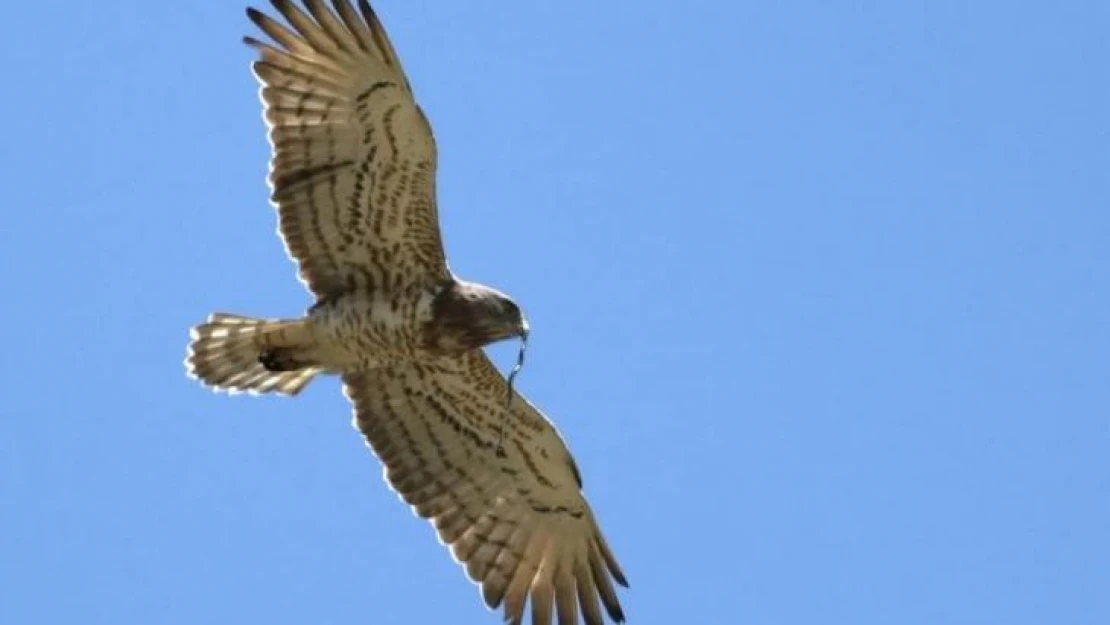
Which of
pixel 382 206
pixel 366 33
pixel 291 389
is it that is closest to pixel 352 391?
pixel 291 389

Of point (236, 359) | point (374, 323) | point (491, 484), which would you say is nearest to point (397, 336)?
point (374, 323)

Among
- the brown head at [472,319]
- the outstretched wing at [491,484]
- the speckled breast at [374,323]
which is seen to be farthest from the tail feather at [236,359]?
the brown head at [472,319]

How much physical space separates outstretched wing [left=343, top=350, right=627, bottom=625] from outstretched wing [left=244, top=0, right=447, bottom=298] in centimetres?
93

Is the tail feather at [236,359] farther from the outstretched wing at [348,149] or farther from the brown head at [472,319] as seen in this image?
the brown head at [472,319]

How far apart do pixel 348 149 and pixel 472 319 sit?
131 centimetres

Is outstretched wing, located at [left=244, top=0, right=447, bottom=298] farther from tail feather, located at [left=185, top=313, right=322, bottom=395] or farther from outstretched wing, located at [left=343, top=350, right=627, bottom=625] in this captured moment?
outstretched wing, located at [left=343, top=350, right=627, bottom=625]

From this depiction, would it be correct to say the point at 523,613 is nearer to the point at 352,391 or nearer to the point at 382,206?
the point at 352,391

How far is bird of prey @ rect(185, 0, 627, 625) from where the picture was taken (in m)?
14.7

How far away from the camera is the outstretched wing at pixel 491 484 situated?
51.3ft

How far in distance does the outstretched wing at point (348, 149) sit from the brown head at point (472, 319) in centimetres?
31

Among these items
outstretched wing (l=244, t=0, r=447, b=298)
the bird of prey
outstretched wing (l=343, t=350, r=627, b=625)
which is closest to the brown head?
the bird of prey

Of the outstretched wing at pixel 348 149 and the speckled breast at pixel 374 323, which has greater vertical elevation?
the outstretched wing at pixel 348 149

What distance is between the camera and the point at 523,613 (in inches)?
613

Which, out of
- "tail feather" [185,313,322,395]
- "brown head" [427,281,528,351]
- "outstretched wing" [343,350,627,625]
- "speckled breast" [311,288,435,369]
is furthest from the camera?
"outstretched wing" [343,350,627,625]
